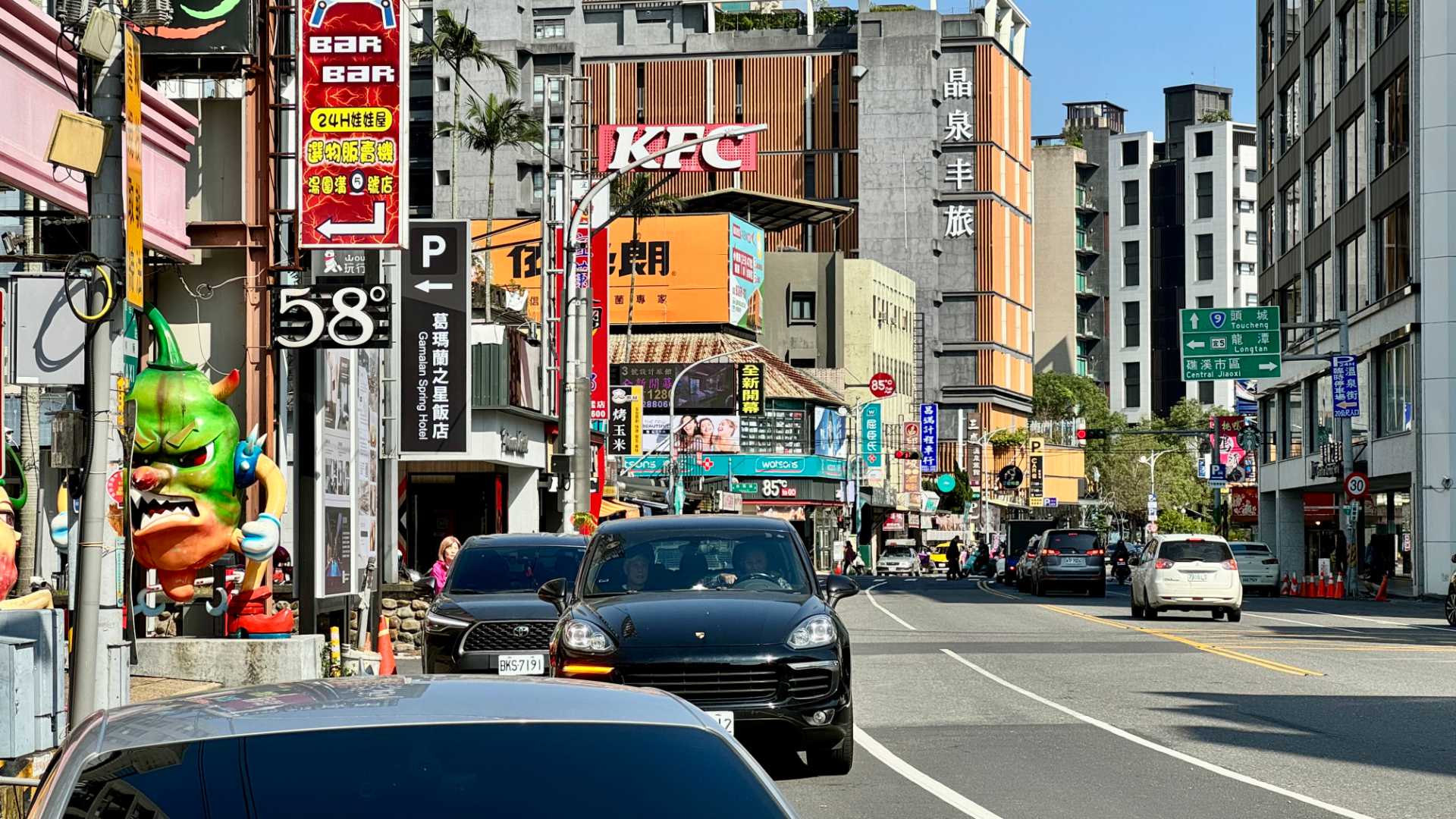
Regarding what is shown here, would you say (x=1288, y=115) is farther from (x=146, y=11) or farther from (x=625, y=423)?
(x=146, y=11)

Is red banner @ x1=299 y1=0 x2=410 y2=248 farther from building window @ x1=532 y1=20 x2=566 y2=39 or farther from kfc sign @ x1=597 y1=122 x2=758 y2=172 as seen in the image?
building window @ x1=532 y1=20 x2=566 y2=39

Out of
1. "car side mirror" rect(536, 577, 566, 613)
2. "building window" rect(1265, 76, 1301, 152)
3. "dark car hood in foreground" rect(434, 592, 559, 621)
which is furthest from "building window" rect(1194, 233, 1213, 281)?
"car side mirror" rect(536, 577, 566, 613)

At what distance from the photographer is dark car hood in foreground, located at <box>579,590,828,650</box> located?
40.8ft

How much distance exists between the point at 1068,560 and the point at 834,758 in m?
40.0

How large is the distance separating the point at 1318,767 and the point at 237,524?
1157cm

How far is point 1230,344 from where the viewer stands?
5753 cm

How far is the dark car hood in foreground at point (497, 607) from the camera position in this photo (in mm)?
18125

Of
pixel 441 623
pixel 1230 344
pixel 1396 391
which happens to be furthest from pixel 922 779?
pixel 1396 391

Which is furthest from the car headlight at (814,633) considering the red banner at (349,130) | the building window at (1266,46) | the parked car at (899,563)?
the parked car at (899,563)

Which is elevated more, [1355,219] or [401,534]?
[1355,219]

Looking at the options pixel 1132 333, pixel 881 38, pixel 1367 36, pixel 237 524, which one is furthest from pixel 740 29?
pixel 237 524

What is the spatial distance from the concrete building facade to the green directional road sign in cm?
367

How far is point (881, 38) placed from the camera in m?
132

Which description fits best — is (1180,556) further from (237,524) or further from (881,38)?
(881,38)
